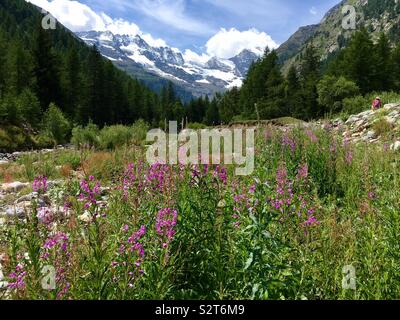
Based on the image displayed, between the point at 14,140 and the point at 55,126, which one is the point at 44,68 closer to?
the point at 55,126

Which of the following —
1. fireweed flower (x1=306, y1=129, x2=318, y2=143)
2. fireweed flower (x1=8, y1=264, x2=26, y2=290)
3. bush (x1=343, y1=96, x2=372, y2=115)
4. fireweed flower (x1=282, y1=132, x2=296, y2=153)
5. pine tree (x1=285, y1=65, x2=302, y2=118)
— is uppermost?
pine tree (x1=285, y1=65, x2=302, y2=118)

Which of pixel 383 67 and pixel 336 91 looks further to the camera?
pixel 383 67

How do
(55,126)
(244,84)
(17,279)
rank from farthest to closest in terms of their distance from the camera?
(244,84) → (55,126) → (17,279)

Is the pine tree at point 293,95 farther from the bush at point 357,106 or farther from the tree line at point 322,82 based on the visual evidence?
the bush at point 357,106

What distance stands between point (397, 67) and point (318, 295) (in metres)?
53.9

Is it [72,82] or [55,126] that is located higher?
[72,82]

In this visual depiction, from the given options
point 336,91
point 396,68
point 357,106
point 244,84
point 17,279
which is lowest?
point 17,279

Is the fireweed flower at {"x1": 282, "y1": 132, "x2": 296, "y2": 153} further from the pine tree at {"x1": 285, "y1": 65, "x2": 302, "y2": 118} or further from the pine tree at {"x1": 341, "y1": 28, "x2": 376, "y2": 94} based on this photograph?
the pine tree at {"x1": 285, "y1": 65, "x2": 302, "y2": 118}

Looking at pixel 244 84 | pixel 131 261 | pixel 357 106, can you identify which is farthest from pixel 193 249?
pixel 244 84

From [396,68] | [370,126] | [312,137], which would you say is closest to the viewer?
[312,137]

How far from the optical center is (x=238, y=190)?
4320mm

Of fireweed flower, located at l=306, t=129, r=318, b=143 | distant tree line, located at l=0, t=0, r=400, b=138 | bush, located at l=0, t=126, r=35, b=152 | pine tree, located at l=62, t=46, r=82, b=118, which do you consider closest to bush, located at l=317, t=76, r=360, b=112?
distant tree line, located at l=0, t=0, r=400, b=138

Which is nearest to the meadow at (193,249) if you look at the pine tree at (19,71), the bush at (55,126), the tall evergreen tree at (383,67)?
the bush at (55,126)
